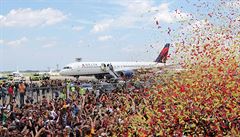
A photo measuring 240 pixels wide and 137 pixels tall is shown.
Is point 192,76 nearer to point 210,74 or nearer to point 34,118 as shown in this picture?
point 210,74

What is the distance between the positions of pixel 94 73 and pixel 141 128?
42.7 meters

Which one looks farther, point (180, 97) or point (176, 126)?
point (180, 97)

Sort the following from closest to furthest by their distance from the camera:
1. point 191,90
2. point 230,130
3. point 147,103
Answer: point 230,130 < point 191,90 < point 147,103

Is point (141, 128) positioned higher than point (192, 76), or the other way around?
point (192, 76)

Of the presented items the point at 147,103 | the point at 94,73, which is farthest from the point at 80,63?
the point at 147,103

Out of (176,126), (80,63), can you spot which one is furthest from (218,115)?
(80,63)

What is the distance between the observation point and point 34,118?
14875mm

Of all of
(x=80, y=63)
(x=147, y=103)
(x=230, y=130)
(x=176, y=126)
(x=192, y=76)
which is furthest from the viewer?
(x=80, y=63)

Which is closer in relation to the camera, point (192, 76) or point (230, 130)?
point (230, 130)

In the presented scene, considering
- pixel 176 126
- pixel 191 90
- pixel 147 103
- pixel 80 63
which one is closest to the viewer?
pixel 176 126

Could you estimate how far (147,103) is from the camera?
17.5m

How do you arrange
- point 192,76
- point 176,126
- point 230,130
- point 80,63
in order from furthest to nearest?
point 80,63 < point 192,76 < point 176,126 < point 230,130

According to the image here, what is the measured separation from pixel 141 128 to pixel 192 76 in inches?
105

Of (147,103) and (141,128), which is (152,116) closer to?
(141,128)
